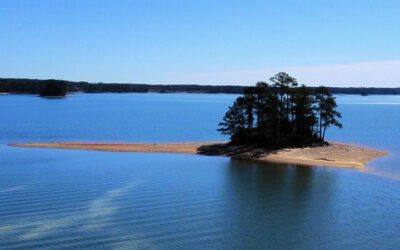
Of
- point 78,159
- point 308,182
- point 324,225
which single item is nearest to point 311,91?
point 308,182

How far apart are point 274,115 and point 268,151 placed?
630 cm

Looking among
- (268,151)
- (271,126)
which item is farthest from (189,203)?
(271,126)

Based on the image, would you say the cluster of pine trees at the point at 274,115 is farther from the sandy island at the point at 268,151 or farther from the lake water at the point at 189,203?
the lake water at the point at 189,203

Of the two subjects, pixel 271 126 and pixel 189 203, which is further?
pixel 271 126

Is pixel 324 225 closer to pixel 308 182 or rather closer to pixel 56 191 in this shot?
pixel 308 182

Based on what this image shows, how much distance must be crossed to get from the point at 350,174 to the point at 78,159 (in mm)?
30781

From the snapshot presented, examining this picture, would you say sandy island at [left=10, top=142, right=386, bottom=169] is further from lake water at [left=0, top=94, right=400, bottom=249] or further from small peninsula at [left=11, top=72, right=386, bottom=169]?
lake water at [left=0, top=94, right=400, bottom=249]

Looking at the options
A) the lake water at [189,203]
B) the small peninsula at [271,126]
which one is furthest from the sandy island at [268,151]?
the lake water at [189,203]

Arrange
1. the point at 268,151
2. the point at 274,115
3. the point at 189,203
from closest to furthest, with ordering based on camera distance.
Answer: the point at 189,203, the point at 268,151, the point at 274,115

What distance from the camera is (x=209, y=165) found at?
58.0 meters

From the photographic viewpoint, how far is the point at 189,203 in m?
36.8

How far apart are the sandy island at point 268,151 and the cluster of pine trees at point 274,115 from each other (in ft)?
6.86

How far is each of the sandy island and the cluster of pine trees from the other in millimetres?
2092

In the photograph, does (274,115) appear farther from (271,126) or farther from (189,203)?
→ (189,203)
